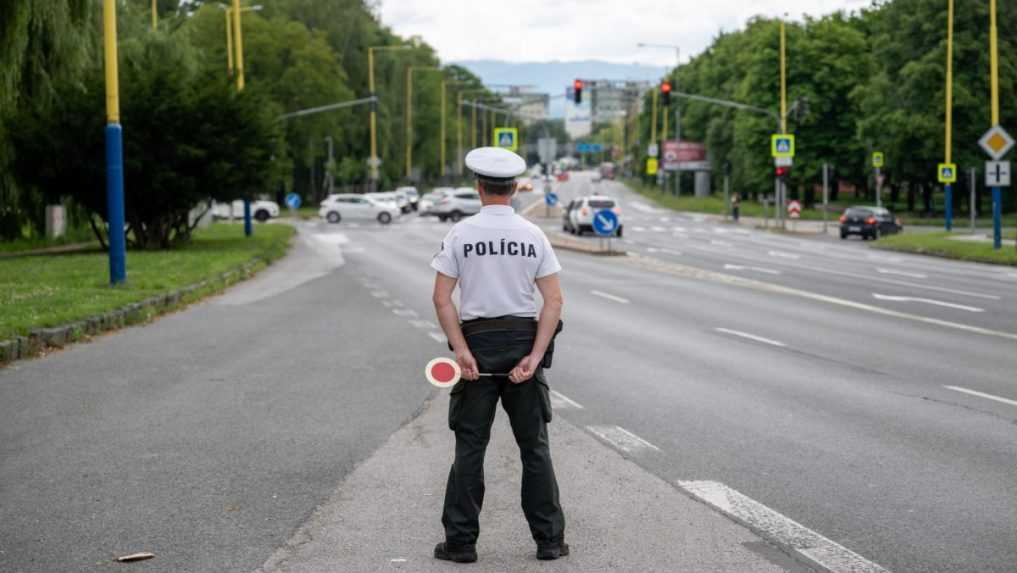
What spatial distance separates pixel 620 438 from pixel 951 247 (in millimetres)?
33894

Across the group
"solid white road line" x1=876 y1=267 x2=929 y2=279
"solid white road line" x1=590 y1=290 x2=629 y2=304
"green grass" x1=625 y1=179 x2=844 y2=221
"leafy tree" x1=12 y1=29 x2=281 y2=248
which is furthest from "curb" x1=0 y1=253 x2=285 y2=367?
"green grass" x1=625 y1=179 x2=844 y2=221

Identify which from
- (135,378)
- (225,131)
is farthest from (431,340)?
(225,131)

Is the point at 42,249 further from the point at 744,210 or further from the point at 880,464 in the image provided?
the point at 744,210

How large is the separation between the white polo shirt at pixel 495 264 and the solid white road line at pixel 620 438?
276 cm

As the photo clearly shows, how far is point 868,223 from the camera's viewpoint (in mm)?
52500

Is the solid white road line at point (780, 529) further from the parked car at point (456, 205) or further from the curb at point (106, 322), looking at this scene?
the parked car at point (456, 205)

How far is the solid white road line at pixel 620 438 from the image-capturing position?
822 centimetres

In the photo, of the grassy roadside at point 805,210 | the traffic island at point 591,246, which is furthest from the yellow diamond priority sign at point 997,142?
the grassy roadside at point 805,210

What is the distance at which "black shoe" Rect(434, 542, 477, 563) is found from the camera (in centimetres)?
546

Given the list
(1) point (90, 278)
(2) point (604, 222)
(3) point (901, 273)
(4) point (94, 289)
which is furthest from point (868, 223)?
(4) point (94, 289)

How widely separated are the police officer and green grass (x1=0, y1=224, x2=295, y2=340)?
870cm

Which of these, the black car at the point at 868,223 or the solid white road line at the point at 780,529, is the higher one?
the black car at the point at 868,223

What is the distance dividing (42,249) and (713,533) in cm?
3087

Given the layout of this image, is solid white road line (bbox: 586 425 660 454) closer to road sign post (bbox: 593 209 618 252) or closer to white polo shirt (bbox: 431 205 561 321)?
white polo shirt (bbox: 431 205 561 321)
